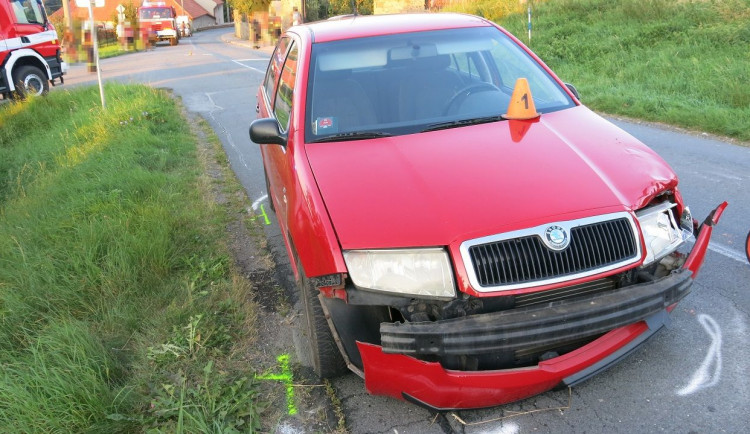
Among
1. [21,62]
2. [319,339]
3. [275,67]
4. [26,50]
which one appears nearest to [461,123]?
[319,339]

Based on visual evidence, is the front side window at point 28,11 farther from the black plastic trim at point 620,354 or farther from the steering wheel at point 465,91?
the black plastic trim at point 620,354

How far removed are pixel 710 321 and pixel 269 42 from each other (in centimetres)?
3746

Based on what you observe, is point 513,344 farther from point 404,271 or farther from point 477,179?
point 477,179

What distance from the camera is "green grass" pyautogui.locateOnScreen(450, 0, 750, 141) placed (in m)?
9.04

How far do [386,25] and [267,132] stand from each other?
125 cm

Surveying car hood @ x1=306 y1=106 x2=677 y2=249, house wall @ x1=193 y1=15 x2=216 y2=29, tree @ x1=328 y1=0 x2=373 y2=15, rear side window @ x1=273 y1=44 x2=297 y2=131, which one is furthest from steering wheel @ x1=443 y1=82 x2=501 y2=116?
house wall @ x1=193 y1=15 x2=216 y2=29

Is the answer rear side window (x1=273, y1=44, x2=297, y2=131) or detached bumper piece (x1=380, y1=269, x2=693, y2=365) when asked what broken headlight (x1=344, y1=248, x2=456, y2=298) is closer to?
detached bumper piece (x1=380, y1=269, x2=693, y2=365)

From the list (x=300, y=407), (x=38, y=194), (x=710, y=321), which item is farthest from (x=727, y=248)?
(x=38, y=194)

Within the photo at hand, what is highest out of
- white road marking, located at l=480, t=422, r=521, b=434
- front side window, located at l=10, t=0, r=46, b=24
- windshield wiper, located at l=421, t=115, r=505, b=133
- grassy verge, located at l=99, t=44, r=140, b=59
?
front side window, located at l=10, t=0, r=46, b=24

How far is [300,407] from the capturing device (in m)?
3.08

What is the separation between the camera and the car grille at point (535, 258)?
259cm

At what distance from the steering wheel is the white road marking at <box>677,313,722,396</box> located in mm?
1908

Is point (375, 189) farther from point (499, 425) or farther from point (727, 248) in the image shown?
point (727, 248)

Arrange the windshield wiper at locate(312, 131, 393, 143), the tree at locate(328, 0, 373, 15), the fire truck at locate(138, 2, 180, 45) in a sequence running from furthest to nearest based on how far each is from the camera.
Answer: the fire truck at locate(138, 2, 180, 45)
the tree at locate(328, 0, 373, 15)
the windshield wiper at locate(312, 131, 393, 143)
